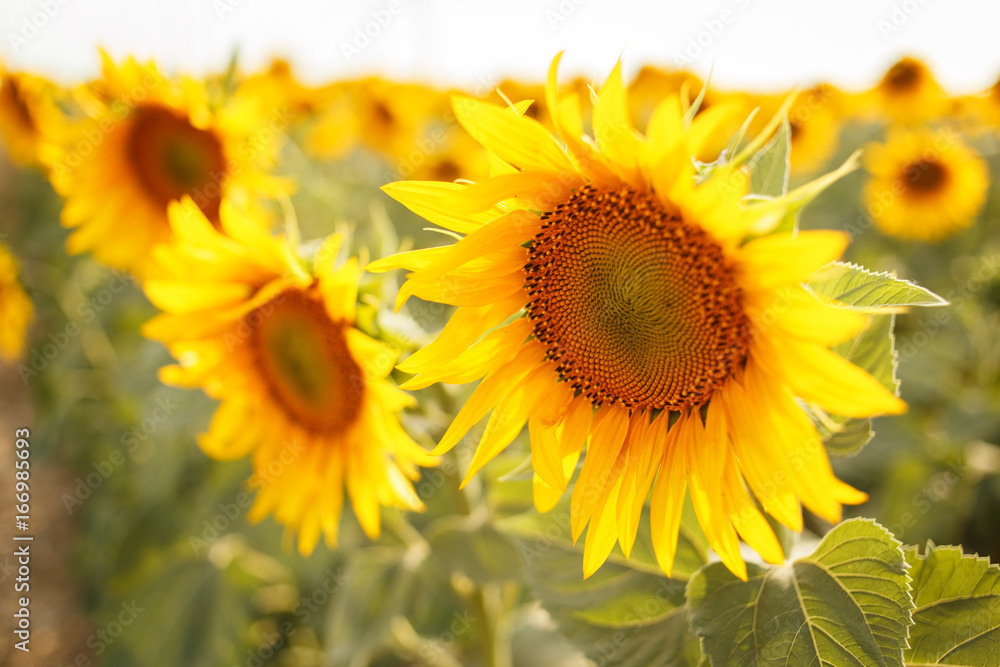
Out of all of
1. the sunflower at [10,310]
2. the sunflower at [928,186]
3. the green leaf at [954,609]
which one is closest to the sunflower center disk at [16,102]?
the sunflower at [10,310]

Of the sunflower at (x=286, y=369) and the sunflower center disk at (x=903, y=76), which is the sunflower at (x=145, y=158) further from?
the sunflower center disk at (x=903, y=76)

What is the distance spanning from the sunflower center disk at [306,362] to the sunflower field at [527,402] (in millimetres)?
12

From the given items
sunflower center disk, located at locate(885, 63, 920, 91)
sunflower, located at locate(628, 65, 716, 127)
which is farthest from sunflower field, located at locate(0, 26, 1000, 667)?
sunflower center disk, located at locate(885, 63, 920, 91)

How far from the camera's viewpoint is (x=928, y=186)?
507 cm

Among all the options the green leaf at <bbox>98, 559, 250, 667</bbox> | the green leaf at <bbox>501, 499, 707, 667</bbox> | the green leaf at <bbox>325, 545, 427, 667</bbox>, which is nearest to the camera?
the green leaf at <bbox>501, 499, 707, 667</bbox>

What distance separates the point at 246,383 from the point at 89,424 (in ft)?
11.4

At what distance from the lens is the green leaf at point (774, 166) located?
3.29 ft

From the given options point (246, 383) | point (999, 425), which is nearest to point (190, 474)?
point (246, 383)

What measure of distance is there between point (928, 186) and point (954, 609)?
495 cm

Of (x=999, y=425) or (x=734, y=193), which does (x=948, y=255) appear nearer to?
(x=999, y=425)

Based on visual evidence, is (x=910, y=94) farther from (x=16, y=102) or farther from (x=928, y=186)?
(x=16, y=102)

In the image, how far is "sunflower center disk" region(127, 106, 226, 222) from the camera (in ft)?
8.87

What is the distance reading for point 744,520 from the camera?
976 mm

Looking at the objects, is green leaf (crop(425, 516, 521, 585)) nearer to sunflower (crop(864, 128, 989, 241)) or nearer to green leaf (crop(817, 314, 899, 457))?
green leaf (crop(817, 314, 899, 457))
